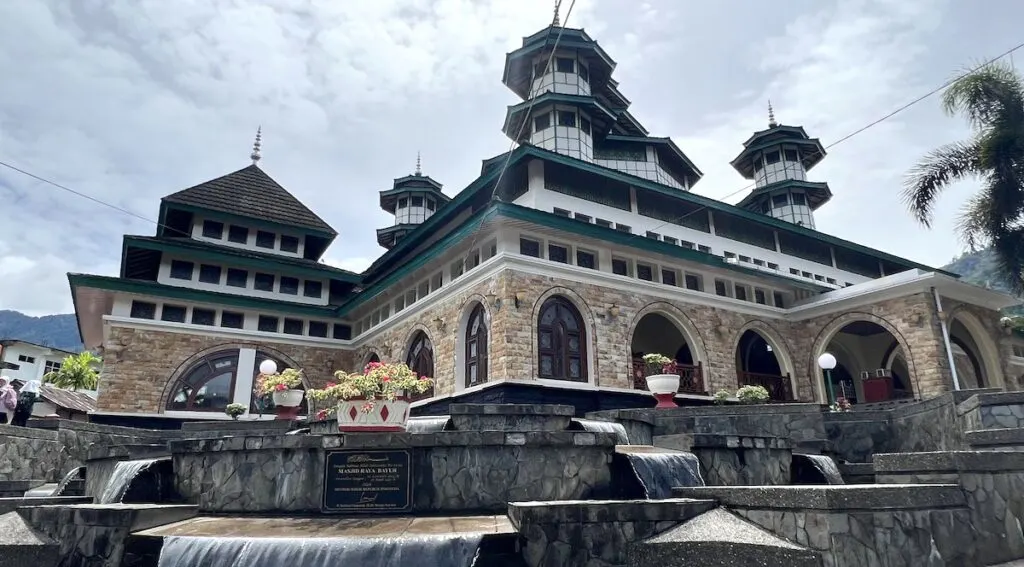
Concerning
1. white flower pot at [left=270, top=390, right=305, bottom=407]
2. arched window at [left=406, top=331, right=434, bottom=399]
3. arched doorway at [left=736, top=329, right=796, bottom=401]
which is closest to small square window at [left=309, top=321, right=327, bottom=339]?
arched window at [left=406, top=331, right=434, bottom=399]

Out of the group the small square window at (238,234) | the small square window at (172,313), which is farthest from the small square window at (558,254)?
the small square window at (238,234)

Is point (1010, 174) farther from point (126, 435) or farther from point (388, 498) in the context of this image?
point (126, 435)

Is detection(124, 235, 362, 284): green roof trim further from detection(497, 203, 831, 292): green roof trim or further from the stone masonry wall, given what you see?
detection(497, 203, 831, 292): green roof trim

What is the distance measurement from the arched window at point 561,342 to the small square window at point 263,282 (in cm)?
1247

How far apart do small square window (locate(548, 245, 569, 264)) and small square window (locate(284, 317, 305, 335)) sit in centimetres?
1146

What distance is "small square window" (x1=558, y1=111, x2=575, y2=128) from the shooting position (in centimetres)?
2305

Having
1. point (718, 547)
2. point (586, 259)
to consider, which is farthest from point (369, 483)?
point (586, 259)

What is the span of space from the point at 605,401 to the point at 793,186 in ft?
71.8

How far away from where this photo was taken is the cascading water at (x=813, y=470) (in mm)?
7477

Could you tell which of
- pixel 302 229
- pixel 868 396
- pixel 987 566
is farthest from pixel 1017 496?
pixel 302 229

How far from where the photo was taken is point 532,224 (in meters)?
15.4

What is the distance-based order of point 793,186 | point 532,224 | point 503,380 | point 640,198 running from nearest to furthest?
point 503,380 < point 532,224 < point 640,198 < point 793,186

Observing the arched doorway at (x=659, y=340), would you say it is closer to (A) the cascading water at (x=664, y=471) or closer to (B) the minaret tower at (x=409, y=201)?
(A) the cascading water at (x=664, y=471)

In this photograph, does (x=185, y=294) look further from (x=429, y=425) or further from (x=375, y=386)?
(x=375, y=386)
